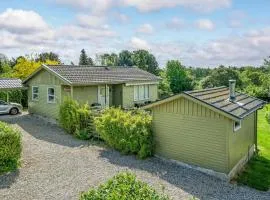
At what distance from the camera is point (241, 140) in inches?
595

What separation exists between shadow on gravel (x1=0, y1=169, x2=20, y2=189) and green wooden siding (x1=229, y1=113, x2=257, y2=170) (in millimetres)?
8388

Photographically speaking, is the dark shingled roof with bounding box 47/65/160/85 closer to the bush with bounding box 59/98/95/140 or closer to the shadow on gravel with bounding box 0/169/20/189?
the bush with bounding box 59/98/95/140

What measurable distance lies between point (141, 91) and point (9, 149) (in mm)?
17787

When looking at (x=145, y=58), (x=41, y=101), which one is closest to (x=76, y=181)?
(x=41, y=101)

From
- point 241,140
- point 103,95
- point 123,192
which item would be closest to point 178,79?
point 103,95

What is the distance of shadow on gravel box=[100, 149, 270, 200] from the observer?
1170cm

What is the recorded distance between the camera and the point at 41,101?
24.9m

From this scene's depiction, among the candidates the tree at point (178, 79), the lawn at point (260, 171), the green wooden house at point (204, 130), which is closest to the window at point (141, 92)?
the lawn at point (260, 171)

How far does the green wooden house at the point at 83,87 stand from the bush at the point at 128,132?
658 cm

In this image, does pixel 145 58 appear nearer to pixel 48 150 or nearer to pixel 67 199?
pixel 48 150

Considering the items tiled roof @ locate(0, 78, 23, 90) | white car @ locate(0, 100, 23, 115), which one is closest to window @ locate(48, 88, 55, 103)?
tiled roof @ locate(0, 78, 23, 90)

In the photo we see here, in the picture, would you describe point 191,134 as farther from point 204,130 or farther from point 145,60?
point 145,60

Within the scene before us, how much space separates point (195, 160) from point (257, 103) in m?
5.73

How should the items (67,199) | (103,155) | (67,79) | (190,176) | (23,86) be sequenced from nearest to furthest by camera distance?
1. (67,199)
2. (190,176)
3. (103,155)
4. (67,79)
5. (23,86)
